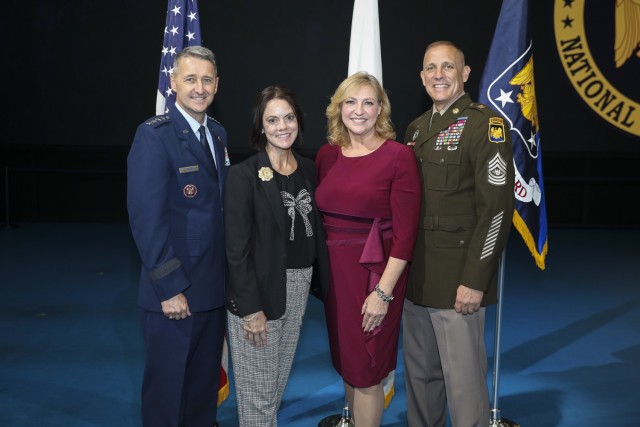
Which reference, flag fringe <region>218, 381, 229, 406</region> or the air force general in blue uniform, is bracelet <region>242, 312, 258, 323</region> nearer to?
the air force general in blue uniform

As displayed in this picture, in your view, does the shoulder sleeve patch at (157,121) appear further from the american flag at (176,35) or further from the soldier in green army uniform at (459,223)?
the american flag at (176,35)


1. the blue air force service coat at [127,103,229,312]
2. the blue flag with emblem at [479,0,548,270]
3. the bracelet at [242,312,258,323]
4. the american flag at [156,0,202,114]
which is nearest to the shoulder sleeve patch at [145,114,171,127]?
the blue air force service coat at [127,103,229,312]

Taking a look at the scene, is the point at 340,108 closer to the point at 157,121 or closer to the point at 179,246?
the point at 157,121

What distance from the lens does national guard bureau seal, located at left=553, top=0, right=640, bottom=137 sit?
317 inches

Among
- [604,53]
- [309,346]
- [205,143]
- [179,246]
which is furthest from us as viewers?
[604,53]

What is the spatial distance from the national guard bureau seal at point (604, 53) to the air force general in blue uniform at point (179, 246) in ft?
22.3

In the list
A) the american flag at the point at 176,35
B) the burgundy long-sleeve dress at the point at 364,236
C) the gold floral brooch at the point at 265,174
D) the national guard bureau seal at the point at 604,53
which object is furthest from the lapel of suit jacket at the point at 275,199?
the national guard bureau seal at the point at 604,53

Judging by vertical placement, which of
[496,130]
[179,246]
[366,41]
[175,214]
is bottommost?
[179,246]

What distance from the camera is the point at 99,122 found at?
8.62 m

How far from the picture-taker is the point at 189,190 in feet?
7.92

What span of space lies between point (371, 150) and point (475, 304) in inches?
27.8

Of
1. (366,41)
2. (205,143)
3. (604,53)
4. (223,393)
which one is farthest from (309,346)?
(604,53)

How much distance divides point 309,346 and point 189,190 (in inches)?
88.0

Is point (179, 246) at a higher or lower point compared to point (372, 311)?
higher
